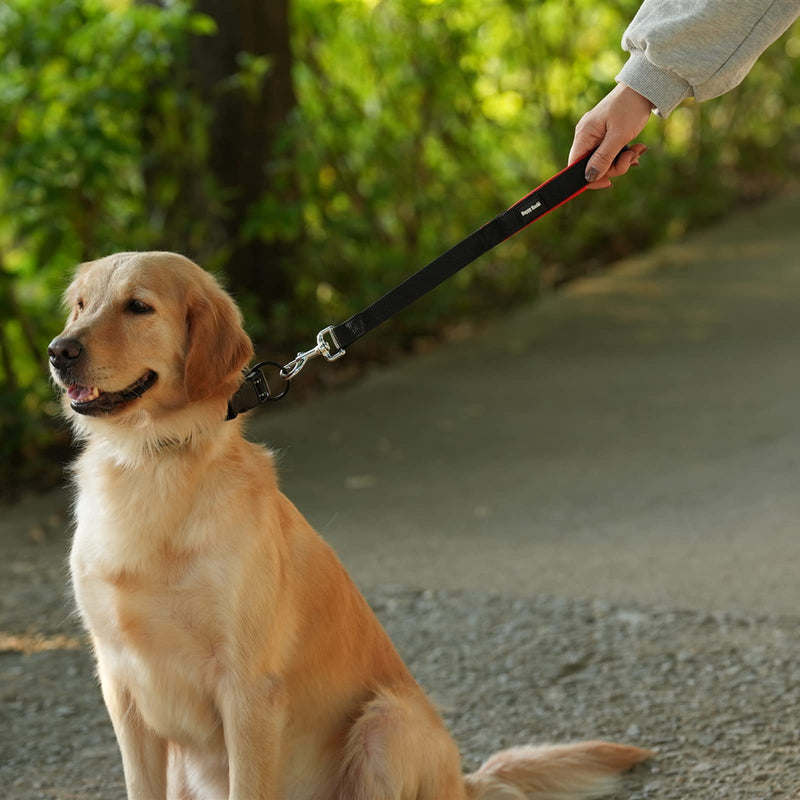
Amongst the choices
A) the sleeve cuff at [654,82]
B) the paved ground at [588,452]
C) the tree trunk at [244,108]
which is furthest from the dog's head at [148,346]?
the tree trunk at [244,108]

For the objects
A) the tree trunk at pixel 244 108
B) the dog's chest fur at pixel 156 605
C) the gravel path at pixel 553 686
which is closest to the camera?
the dog's chest fur at pixel 156 605

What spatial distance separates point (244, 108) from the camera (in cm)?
689

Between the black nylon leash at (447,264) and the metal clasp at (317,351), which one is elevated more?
the black nylon leash at (447,264)

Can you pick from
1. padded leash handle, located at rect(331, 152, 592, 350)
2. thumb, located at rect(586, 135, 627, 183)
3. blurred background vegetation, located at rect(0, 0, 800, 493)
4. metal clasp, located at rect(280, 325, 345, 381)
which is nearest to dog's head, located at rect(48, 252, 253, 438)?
metal clasp, located at rect(280, 325, 345, 381)

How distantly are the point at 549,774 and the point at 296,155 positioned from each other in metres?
4.75

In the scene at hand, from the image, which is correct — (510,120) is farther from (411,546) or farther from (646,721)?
(646,721)

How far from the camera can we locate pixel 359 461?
19.6ft

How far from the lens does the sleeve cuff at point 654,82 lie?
269cm

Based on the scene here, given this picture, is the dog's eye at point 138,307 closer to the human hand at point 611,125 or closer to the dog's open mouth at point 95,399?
the dog's open mouth at point 95,399

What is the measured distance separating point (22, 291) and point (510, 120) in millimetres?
3832

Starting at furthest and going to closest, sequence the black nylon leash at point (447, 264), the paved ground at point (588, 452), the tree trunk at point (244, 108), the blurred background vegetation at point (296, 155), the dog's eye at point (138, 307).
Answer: the tree trunk at point (244, 108) → the blurred background vegetation at point (296, 155) → the paved ground at point (588, 452) → the black nylon leash at point (447, 264) → the dog's eye at point (138, 307)

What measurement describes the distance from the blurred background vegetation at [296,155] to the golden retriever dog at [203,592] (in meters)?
2.87

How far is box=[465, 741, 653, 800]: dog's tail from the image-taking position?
2850 millimetres

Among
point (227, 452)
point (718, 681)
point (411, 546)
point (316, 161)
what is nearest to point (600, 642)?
point (718, 681)
